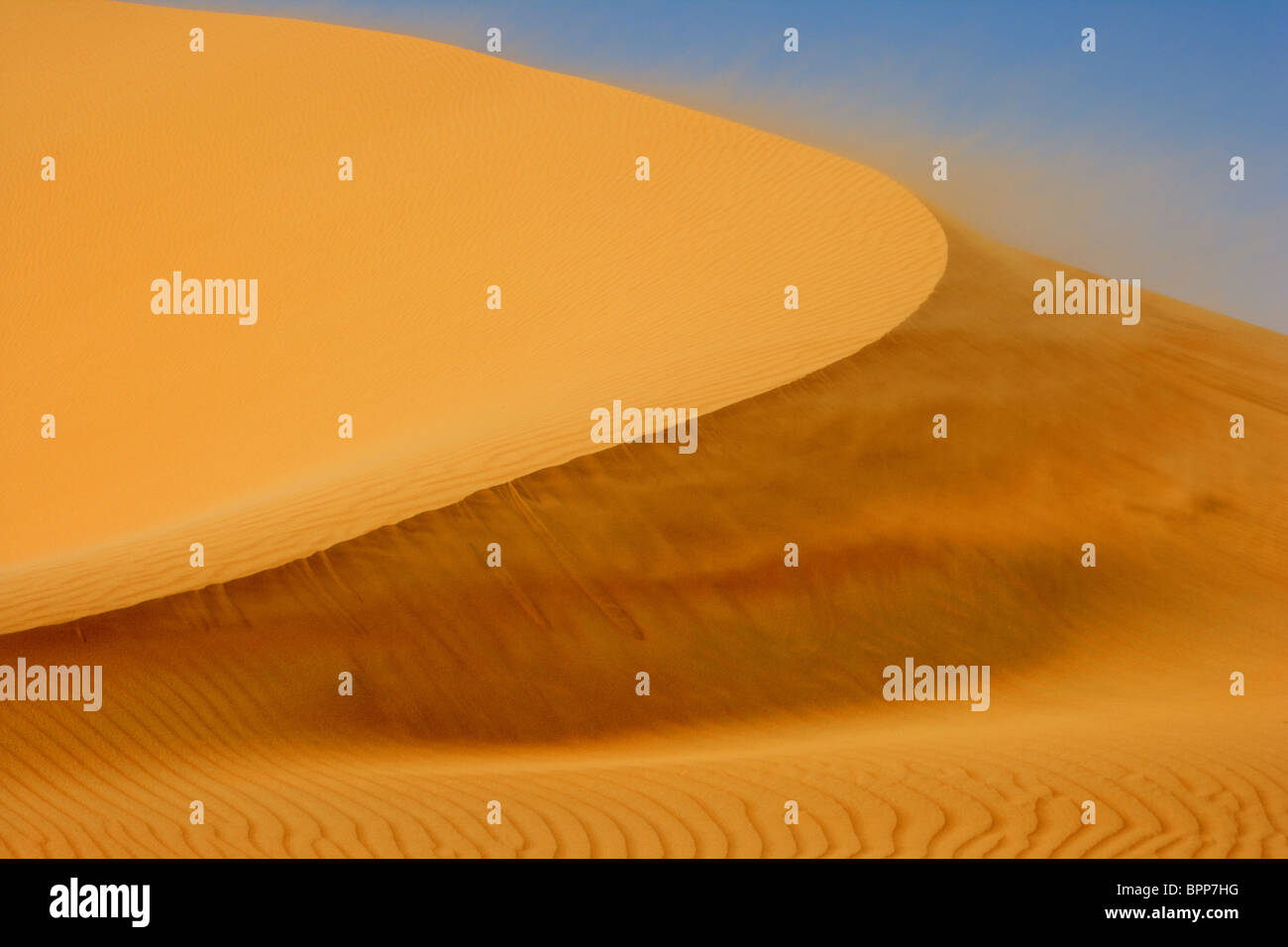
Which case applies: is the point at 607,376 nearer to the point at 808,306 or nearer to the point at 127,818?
the point at 808,306

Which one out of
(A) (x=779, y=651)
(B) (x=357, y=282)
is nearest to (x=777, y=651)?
(A) (x=779, y=651)

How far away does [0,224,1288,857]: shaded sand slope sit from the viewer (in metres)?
7.27

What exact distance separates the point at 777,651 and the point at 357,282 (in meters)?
13.1

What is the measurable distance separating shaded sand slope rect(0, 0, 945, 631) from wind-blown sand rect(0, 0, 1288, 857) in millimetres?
639

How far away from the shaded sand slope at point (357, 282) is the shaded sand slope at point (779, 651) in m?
0.72

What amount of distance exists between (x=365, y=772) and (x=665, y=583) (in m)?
3.43

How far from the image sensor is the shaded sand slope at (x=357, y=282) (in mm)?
12164

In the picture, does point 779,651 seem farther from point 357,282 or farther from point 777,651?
point 357,282

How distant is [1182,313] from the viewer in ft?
65.2

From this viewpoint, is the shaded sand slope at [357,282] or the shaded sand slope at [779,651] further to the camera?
the shaded sand slope at [357,282]

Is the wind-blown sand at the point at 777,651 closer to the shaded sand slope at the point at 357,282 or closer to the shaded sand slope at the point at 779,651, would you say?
the shaded sand slope at the point at 779,651

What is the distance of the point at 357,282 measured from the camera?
69.6 ft

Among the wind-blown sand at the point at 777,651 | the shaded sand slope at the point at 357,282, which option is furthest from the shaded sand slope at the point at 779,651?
the shaded sand slope at the point at 357,282

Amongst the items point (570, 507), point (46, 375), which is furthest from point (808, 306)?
point (46, 375)
